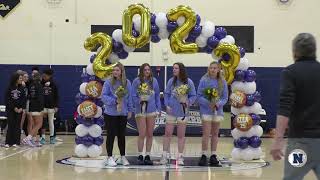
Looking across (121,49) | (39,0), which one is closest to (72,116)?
(39,0)

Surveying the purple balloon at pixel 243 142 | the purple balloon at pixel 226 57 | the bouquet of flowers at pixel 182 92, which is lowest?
the purple balloon at pixel 243 142

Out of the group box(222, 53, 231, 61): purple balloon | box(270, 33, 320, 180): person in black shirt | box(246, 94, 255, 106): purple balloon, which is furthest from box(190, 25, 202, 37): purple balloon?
box(270, 33, 320, 180): person in black shirt

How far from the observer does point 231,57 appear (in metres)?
9.90

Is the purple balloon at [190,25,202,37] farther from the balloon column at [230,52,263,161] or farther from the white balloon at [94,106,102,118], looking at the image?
the white balloon at [94,106,102,118]

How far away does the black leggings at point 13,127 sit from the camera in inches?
483

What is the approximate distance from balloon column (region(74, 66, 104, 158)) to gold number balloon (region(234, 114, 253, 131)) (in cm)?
255

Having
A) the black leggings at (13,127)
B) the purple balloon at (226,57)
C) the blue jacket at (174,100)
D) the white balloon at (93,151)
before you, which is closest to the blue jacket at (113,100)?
the blue jacket at (174,100)

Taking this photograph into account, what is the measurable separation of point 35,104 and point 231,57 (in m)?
5.12

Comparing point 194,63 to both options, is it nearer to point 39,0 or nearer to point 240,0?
point 240,0

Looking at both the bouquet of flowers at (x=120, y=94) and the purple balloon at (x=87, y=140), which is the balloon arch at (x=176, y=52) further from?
the bouquet of flowers at (x=120, y=94)

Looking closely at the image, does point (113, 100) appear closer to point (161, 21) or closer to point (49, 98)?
point (161, 21)

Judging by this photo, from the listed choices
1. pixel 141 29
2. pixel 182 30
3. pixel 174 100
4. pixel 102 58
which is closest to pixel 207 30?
pixel 182 30

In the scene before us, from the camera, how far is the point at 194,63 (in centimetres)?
1861

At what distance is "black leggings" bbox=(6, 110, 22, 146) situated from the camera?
12266 millimetres
